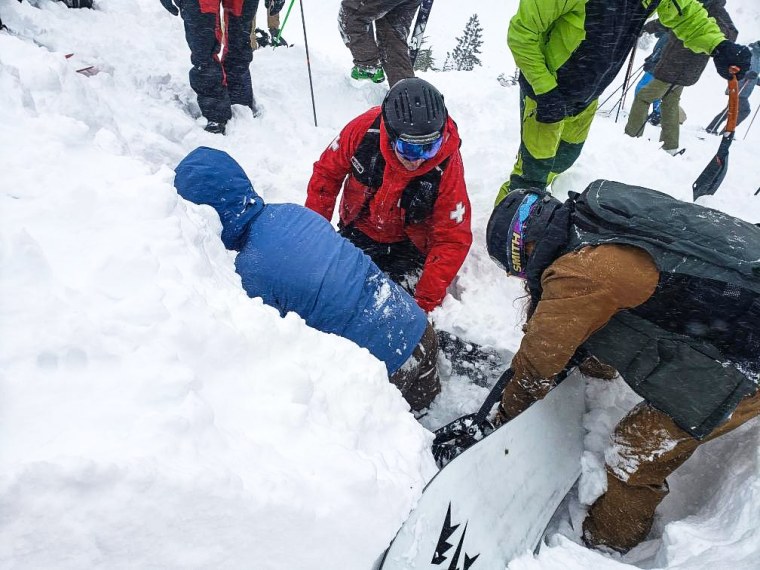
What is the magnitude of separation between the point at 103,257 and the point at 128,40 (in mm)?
4985

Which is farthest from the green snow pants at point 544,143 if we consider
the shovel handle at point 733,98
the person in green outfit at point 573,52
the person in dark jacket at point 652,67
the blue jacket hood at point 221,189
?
the person in dark jacket at point 652,67

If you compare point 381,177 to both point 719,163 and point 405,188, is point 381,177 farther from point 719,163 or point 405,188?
point 719,163

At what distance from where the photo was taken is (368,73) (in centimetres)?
595

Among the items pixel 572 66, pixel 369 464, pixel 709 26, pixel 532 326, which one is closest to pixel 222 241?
pixel 369 464

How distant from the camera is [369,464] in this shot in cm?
151

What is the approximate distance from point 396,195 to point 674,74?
4.43 m

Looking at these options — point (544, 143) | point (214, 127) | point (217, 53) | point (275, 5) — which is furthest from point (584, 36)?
point (275, 5)

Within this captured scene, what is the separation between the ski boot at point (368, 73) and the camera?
19.2 feet

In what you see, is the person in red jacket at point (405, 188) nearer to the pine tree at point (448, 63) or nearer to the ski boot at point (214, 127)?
the ski boot at point (214, 127)

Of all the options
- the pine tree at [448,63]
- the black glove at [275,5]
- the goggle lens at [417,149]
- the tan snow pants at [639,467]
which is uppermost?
the goggle lens at [417,149]

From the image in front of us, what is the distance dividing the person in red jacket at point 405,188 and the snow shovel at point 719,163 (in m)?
2.60

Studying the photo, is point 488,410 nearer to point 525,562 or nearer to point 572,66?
point 525,562

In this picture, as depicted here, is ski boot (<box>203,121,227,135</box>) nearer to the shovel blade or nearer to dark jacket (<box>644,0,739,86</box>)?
the shovel blade

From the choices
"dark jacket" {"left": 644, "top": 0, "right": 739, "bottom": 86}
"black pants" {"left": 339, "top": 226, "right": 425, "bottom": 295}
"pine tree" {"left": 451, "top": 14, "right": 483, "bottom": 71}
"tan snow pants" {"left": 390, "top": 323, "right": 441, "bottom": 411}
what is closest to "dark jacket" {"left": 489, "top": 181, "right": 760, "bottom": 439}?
"tan snow pants" {"left": 390, "top": 323, "right": 441, "bottom": 411}
